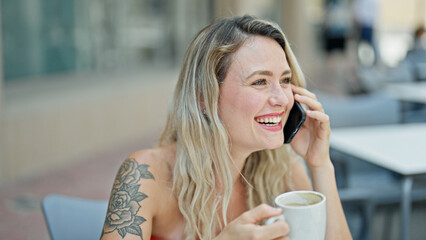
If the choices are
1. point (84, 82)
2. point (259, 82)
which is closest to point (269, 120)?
point (259, 82)

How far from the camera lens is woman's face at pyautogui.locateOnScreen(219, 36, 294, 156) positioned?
156 centimetres

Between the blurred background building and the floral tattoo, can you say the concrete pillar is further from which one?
the floral tattoo

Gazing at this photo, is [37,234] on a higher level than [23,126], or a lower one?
lower

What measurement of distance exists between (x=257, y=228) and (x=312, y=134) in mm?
674

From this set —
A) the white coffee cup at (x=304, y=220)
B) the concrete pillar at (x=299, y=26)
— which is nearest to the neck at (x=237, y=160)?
the white coffee cup at (x=304, y=220)

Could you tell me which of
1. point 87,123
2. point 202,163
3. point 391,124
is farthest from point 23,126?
point 202,163

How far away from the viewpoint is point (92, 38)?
20.7ft

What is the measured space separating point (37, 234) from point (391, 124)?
2.48 meters

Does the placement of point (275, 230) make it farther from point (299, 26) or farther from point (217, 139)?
point (299, 26)

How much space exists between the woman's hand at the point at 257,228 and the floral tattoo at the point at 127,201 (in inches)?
Result: 14.6

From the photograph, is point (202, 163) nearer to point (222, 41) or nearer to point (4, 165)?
point (222, 41)

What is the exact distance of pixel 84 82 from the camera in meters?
6.25

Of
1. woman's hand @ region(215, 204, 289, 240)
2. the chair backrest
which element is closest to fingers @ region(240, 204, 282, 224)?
woman's hand @ region(215, 204, 289, 240)

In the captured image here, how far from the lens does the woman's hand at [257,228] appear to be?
1.18 m
